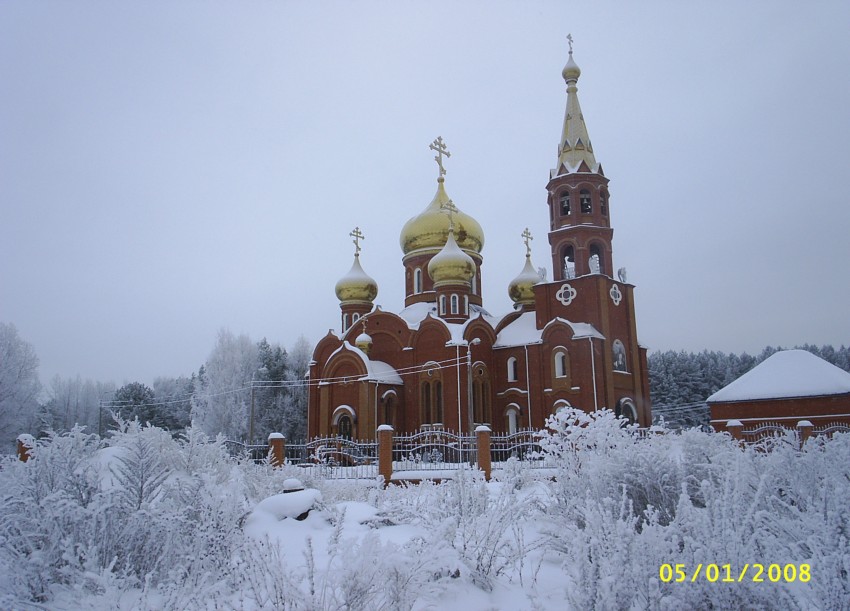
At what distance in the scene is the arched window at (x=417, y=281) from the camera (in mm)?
29734

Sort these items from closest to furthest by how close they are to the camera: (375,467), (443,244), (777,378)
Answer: (375,467)
(777,378)
(443,244)

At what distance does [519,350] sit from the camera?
24609 millimetres

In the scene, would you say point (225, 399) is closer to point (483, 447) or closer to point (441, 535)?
point (483, 447)

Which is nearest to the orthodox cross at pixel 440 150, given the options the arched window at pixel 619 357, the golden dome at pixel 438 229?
the golden dome at pixel 438 229

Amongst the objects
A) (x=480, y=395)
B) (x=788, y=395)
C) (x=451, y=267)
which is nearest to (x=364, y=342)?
(x=451, y=267)

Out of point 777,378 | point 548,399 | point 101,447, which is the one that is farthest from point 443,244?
point 101,447

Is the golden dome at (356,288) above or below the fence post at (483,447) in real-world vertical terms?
above

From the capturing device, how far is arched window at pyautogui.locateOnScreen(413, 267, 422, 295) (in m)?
29.7

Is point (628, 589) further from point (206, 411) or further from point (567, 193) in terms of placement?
point (206, 411)

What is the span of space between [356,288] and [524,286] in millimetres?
7841

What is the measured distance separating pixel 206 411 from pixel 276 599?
3433 cm

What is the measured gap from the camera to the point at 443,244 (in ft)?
95.3

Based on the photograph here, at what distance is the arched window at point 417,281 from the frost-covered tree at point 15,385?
15.9 m

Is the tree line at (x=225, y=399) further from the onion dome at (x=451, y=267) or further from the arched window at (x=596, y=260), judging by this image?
the arched window at (x=596, y=260)
